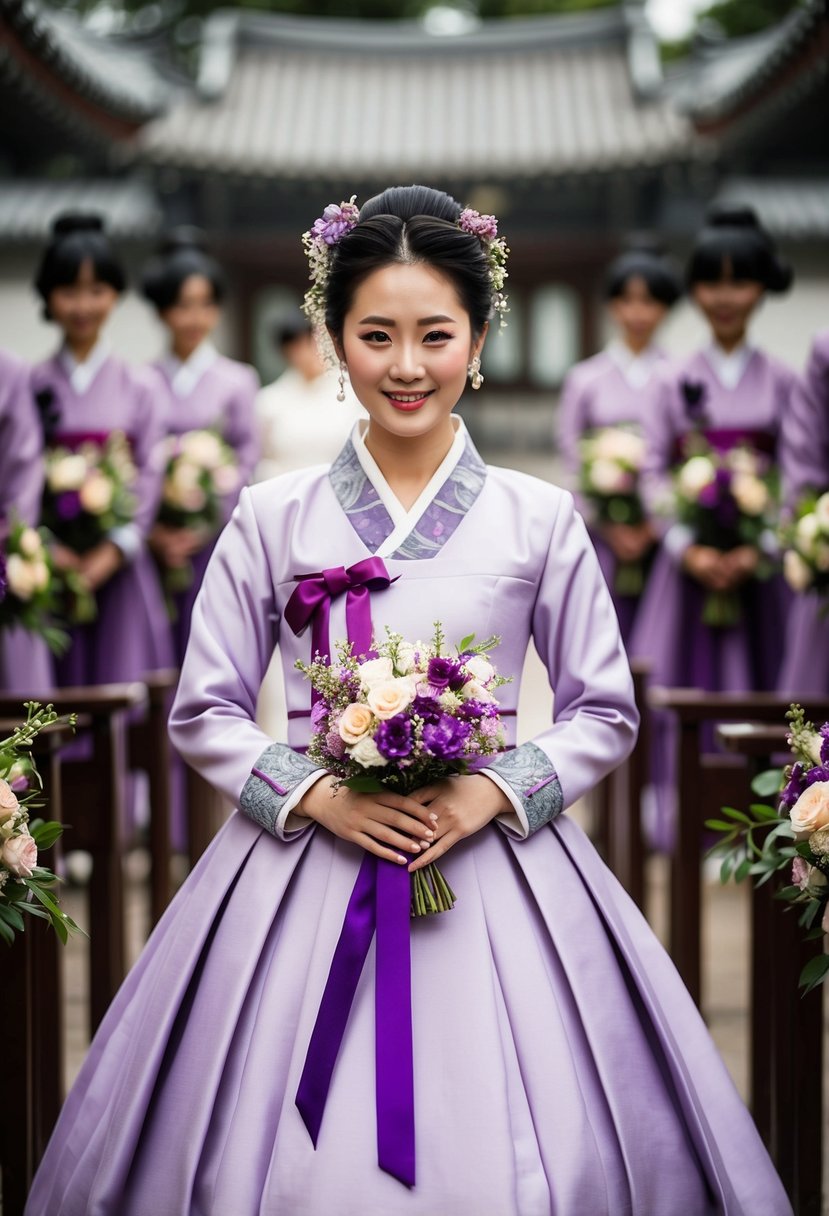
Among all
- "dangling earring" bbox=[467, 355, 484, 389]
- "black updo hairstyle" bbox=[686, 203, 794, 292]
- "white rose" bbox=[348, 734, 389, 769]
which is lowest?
"white rose" bbox=[348, 734, 389, 769]

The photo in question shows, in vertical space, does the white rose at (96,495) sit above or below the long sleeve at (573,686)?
above

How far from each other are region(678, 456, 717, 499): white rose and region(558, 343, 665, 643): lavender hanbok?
1211 mm

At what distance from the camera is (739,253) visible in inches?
245

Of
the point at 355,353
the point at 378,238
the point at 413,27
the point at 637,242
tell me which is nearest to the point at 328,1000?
the point at 355,353

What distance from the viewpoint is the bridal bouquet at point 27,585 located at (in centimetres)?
501

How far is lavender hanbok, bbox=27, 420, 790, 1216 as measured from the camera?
8.52 feet

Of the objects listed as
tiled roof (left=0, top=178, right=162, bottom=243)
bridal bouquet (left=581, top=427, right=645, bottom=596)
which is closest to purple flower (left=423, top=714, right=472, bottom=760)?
bridal bouquet (left=581, top=427, right=645, bottom=596)

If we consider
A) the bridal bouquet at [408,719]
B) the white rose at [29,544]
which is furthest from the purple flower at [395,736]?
the white rose at [29,544]

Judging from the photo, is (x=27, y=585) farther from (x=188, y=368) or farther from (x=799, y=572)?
(x=188, y=368)

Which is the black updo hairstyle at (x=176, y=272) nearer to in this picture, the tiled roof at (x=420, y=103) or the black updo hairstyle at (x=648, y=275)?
the black updo hairstyle at (x=648, y=275)

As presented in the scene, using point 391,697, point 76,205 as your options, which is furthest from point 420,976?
point 76,205

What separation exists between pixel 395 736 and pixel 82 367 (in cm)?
450

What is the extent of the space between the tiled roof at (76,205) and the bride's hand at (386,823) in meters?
11.5

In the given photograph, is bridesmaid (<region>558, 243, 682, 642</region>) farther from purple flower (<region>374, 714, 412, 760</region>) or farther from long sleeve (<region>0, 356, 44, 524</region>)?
purple flower (<region>374, 714, 412, 760</region>)
